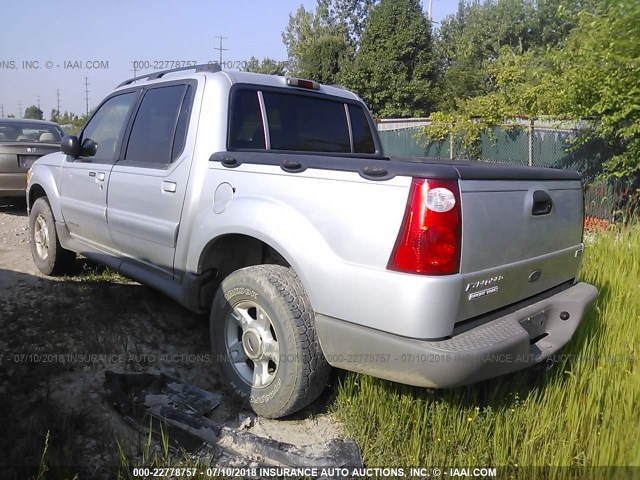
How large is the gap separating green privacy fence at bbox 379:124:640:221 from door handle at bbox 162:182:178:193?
15.2ft

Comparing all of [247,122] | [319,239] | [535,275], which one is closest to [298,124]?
[247,122]

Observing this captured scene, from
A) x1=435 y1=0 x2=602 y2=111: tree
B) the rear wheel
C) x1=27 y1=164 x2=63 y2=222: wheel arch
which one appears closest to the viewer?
x1=27 y1=164 x2=63 y2=222: wheel arch

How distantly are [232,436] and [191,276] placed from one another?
3.55ft

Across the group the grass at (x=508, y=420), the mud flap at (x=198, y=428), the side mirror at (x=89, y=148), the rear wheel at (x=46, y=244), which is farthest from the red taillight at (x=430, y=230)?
the rear wheel at (x=46, y=244)

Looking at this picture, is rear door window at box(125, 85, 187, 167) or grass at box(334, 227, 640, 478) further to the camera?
rear door window at box(125, 85, 187, 167)

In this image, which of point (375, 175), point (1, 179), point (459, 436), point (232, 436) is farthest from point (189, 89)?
point (1, 179)

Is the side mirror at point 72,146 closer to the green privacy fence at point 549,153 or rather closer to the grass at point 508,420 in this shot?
the grass at point 508,420

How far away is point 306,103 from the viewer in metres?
3.91

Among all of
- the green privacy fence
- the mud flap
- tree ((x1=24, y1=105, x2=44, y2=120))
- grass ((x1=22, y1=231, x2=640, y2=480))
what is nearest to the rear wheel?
the mud flap

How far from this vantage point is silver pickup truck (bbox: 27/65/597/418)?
7.43 ft

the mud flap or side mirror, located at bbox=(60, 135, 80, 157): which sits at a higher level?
side mirror, located at bbox=(60, 135, 80, 157)

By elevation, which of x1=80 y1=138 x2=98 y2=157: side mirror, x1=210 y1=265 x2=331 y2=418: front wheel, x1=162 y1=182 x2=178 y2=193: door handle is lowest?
x1=210 y1=265 x2=331 y2=418: front wheel

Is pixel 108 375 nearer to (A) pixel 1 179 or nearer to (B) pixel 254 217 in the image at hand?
(B) pixel 254 217

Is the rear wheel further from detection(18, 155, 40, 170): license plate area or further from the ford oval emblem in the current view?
the ford oval emblem
